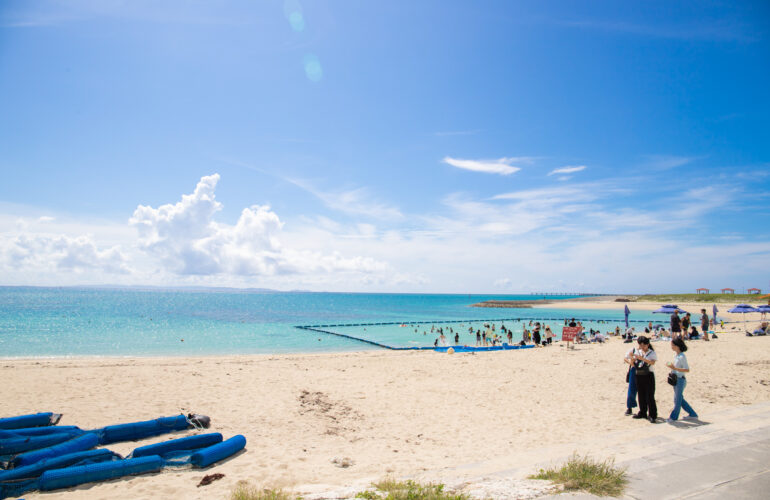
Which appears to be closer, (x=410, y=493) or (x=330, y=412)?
(x=410, y=493)

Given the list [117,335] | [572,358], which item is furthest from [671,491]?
[117,335]

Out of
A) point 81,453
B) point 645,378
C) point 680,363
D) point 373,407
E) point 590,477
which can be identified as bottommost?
point 373,407

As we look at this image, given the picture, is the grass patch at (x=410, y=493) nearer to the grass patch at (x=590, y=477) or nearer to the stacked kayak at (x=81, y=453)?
the grass patch at (x=590, y=477)

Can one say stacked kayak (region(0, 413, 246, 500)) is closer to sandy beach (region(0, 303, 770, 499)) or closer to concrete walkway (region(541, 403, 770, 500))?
sandy beach (region(0, 303, 770, 499))

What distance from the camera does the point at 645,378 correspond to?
862cm

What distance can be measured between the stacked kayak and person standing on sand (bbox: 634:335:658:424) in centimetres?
848

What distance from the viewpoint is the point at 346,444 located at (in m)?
8.03

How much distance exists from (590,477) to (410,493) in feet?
7.20

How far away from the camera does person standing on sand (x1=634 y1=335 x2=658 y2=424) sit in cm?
841

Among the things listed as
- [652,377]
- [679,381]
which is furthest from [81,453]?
[679,381]

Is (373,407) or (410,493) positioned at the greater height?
(410,493)

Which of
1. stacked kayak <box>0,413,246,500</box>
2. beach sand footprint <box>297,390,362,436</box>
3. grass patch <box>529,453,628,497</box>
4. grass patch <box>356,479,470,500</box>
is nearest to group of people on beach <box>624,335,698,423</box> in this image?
grass patch <box>529,453,628,497</box>

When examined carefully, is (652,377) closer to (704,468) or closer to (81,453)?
(704,468)

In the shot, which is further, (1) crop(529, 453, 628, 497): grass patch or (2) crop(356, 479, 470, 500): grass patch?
(1) crop(529, 453, 628, 497): grass patch
